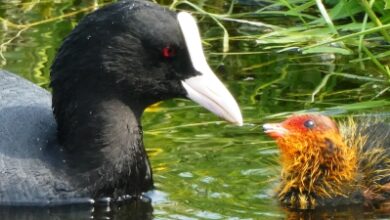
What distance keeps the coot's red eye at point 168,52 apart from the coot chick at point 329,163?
50 centimetres

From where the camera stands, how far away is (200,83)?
22.1ft

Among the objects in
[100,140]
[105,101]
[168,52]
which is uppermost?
[168,52]

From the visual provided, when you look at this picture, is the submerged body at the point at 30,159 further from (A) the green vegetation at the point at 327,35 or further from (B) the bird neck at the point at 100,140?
(A) the green vegetation at the point at 327,35

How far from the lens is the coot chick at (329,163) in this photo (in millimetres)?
6746

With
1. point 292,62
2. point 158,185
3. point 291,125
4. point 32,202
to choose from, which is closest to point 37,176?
point 32,202

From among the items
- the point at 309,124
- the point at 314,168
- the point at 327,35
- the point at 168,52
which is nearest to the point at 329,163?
the point at 314,168

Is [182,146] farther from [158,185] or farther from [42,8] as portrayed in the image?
[42,8]

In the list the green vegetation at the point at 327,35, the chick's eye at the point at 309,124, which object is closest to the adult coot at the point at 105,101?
the chick's eye at the point at 309,124

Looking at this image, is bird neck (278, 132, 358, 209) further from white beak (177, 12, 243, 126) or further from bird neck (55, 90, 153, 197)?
bird neck (55, 90, 153, 197)

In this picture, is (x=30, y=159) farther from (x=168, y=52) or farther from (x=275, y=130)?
(x=275, y=130)

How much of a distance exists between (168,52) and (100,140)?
1.66 ft

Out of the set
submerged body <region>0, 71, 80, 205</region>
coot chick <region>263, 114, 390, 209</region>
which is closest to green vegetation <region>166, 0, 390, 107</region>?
coot chick <region>263, 114, 390, 209</region>

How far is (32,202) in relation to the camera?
6836 millimetres

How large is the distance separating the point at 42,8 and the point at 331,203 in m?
3.53
